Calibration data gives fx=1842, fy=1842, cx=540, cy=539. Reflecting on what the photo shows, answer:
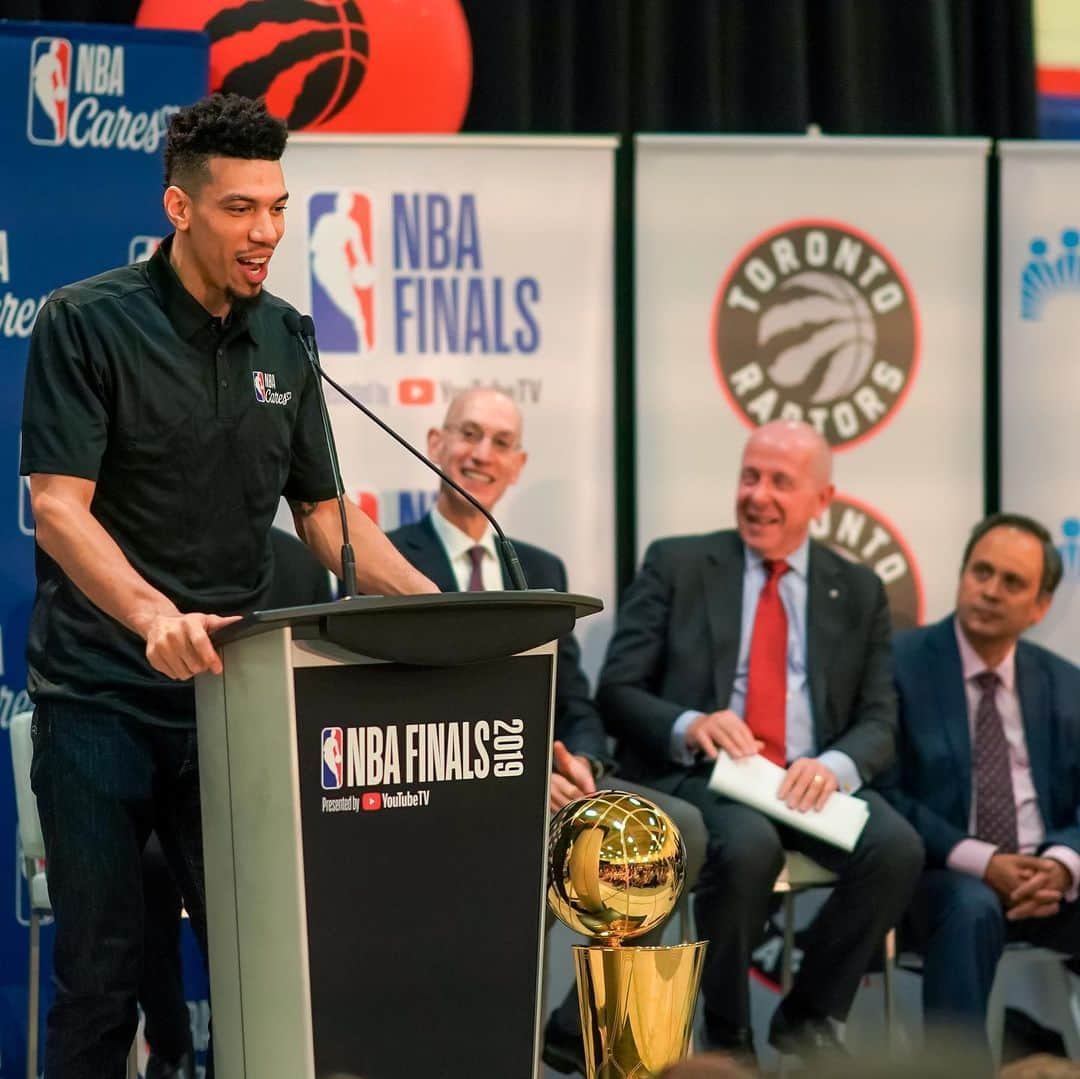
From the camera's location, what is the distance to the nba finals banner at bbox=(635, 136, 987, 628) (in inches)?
199

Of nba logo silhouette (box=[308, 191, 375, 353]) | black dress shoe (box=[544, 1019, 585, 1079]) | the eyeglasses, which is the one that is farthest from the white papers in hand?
nba logo silhouette (box=[308, 191, 375, 353])

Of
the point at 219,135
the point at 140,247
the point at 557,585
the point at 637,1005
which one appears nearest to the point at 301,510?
the point at 219,135

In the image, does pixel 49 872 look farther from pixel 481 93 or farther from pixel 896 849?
pixel 481 93

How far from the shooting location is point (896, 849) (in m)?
4.23

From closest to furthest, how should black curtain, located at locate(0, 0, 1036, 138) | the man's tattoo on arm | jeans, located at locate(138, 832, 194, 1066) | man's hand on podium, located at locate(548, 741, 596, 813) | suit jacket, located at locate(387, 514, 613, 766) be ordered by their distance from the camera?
the man's tattoo on arm → jeans, located at locate(138, 832, 194, 1066) → man's hand on podium, located at locate(548, 741, 596, 813) → suit jacket, located at locate(387, 514, 613, 766) → black curtain, located at locate(0, 0, 1036, 138)

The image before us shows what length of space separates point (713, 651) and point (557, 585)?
422 millimetres

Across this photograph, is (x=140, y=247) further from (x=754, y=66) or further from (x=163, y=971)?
(x=754, y=66)

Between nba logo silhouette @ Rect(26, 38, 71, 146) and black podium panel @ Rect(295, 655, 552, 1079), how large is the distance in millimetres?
2430

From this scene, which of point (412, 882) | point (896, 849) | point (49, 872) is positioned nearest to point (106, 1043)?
point (49, 872)

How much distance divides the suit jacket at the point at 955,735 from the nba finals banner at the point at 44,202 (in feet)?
6.95

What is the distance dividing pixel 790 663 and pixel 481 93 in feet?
6.37

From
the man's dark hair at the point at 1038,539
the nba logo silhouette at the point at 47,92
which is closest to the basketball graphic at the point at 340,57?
the nba logo silhouette at the point at 47,92

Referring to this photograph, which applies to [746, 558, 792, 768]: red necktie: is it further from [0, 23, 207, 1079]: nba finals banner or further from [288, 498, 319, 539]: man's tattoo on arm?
[288, 498, 319, 539]: man's tattoo on arm

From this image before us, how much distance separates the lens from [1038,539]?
468 centimetres
